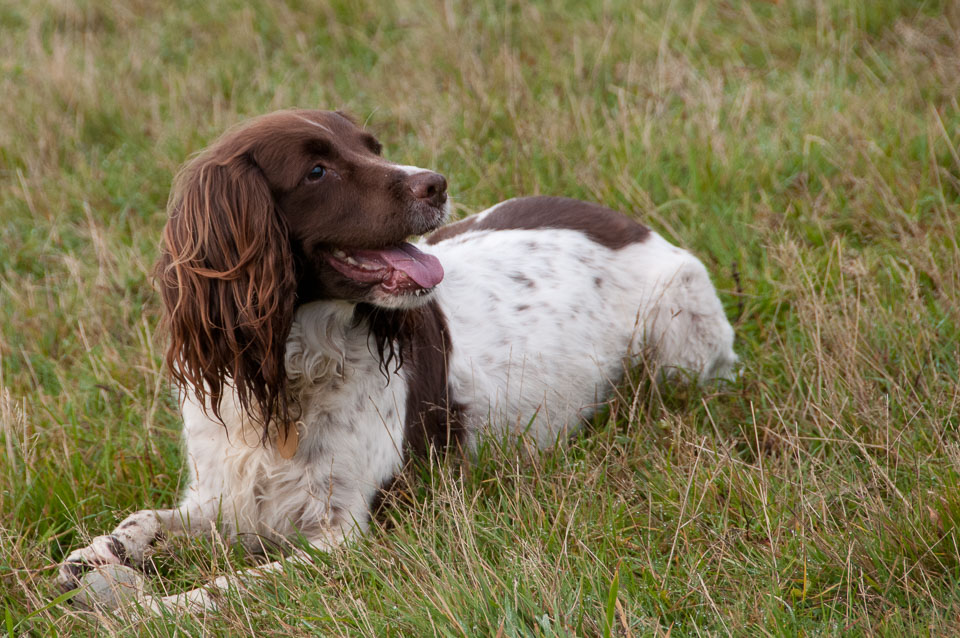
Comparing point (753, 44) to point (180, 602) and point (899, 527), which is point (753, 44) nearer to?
point (899, 527)

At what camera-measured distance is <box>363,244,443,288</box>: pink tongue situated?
317 cm

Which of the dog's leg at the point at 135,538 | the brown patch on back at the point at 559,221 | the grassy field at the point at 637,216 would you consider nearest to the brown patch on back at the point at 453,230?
the brown patch on back at the point at 559,221

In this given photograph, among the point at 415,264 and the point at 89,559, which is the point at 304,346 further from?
the point at 89,559

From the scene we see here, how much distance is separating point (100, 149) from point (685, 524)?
473cm

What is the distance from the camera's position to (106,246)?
518 cm

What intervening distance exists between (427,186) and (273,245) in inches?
19.1

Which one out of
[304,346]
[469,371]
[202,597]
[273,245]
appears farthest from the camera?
[469,371]

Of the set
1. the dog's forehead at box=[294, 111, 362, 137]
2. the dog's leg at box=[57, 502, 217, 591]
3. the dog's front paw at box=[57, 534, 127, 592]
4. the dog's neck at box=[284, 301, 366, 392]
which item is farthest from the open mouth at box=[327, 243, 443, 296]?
the dog's front paw at box=[57, 534, 127, 592]

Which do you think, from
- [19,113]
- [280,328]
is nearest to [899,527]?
[280,328]

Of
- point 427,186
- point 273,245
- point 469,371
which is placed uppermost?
point 427,186

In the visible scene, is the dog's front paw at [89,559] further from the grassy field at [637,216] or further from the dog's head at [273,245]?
the dog's head at [273,245]

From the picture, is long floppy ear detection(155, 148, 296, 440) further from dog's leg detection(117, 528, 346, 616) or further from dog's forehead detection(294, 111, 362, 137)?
dog's leg detection(117, 528, 346, 616)

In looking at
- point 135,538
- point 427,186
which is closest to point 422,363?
point 427,186

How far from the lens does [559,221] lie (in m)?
4.46
